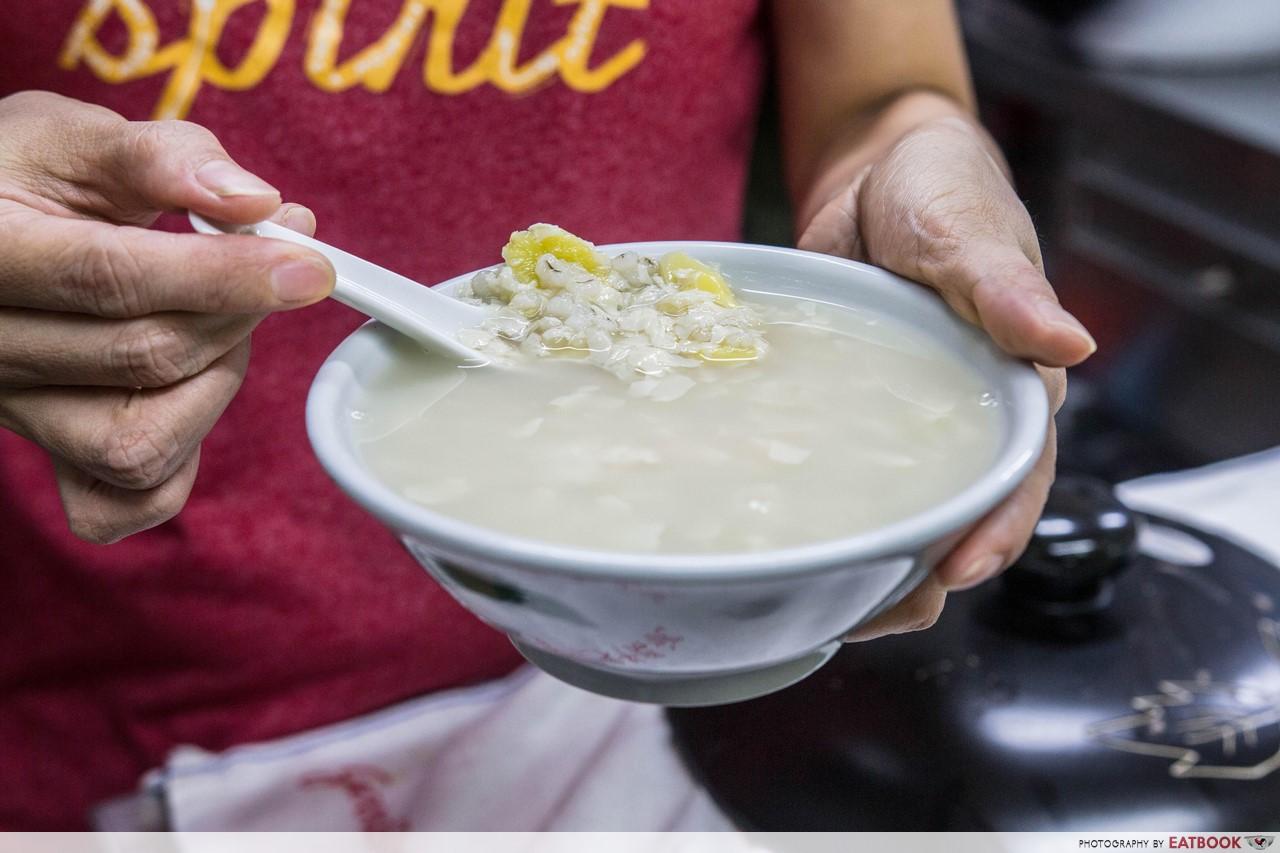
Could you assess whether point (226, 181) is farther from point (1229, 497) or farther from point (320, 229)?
point (1229, 497)

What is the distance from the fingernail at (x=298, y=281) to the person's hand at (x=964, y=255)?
1.78 ft

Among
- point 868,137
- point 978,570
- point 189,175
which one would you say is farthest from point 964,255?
point 189,175

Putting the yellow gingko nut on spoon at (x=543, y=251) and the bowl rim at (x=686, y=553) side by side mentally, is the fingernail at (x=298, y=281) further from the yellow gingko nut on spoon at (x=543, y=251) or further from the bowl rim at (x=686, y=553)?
the yellow gingko nut on spoon at (x=543, y=251)

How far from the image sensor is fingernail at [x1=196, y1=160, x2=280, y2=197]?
91 centimetres

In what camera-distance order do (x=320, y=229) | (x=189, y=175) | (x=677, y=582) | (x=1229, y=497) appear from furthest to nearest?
(x=1229, y=497), (x=320, y=229), (x=189, y=175), (x=677, y=582)

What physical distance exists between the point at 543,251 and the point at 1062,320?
490 mm

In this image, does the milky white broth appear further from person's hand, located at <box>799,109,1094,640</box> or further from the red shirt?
the red shirt

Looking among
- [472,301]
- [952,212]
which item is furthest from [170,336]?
[952,212]

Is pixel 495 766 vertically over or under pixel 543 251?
under

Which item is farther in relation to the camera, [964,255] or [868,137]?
[868,137]

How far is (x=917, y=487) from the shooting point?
35.9 inches

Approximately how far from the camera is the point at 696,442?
0.98 m

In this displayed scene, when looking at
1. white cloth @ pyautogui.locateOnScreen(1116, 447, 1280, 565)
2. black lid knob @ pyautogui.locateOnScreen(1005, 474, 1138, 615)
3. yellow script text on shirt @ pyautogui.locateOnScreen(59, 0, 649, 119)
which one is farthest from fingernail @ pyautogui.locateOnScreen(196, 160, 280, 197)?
white cloth @ pyautogui.locateOnScreen(1116, 447, 1280, 565)

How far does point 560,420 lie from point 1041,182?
2.66m
